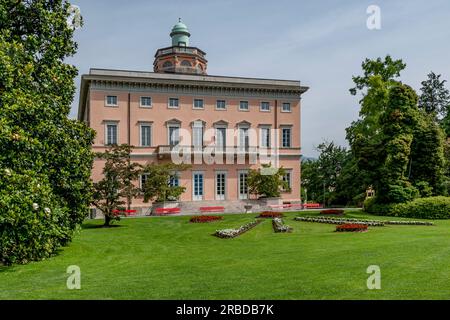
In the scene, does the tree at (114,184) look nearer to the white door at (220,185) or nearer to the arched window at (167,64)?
the white door at (220,185)

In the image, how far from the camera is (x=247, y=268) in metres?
10.3

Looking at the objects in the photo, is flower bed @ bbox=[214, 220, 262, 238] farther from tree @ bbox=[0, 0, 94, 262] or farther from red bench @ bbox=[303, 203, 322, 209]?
red bench @ bbox=[303, 203, 322, 209]

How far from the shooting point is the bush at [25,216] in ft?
32.9

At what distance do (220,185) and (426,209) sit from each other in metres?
18.3

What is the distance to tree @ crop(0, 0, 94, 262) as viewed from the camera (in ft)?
35.1

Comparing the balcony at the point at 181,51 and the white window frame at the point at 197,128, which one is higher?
the balcony at the point at 181,51

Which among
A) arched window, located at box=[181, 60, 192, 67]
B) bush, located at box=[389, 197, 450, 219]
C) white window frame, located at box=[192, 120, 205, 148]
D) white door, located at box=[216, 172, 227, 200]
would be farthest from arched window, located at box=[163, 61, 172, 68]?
bush, located at box=[389, 197, 450, 219]

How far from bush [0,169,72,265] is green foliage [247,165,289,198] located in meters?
23.7

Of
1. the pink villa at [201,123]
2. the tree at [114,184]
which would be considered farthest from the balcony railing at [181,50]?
the tree at [114,184]

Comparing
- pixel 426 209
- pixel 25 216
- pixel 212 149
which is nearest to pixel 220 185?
pixel 212 149

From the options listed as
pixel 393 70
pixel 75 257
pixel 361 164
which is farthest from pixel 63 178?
pixel 393 70

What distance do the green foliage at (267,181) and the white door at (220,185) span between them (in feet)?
11.1

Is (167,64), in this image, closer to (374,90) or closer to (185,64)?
(185,64)
